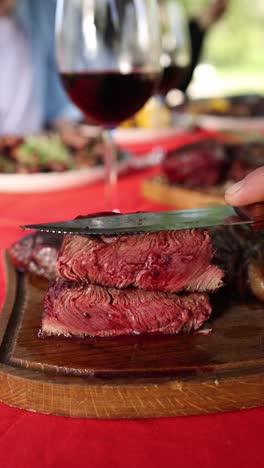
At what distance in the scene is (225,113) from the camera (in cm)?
324

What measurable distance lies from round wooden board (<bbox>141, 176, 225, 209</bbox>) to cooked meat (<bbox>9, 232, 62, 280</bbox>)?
2.34ft

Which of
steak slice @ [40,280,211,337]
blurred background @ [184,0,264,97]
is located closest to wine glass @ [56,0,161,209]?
steak slice @ [40,280,211,337]

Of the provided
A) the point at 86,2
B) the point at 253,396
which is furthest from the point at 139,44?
the point at 253,396

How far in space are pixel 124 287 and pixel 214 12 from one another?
2800 mm

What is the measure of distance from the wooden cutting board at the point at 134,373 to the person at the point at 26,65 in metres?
3.51

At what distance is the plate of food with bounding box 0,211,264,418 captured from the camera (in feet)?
3.00

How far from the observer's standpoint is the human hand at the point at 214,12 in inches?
133

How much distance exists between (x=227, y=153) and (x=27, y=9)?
2943 mm

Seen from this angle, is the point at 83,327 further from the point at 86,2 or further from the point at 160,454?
the point at 86,2

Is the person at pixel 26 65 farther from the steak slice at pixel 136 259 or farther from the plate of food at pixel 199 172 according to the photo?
the steak slice at pixel 136 259

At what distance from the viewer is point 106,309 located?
1043 millimetres

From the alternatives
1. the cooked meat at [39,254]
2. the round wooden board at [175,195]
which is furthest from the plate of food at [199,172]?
the cooked meat at [39,254]

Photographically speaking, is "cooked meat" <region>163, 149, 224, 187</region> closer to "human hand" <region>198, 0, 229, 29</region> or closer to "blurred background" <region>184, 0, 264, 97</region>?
"human hand" <region>198, 0, 229, 29</region>

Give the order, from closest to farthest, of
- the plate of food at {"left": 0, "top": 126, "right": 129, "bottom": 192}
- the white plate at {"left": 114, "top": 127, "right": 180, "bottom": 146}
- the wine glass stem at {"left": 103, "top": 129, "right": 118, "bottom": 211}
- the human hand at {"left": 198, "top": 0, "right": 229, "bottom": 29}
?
the wine glass stem at {"left": 103, "top": 129, "right": 118, "bottom": 211}
the plate of food at {"left": 0, "top": 126, "right": 129, "bottom": 192}
the white plate at {"left": 114, "top": 127, "right": 180, "bottom": 146}
the human hand at {"left": 198, "top": 0, "right": 229, "bottom": 29}
